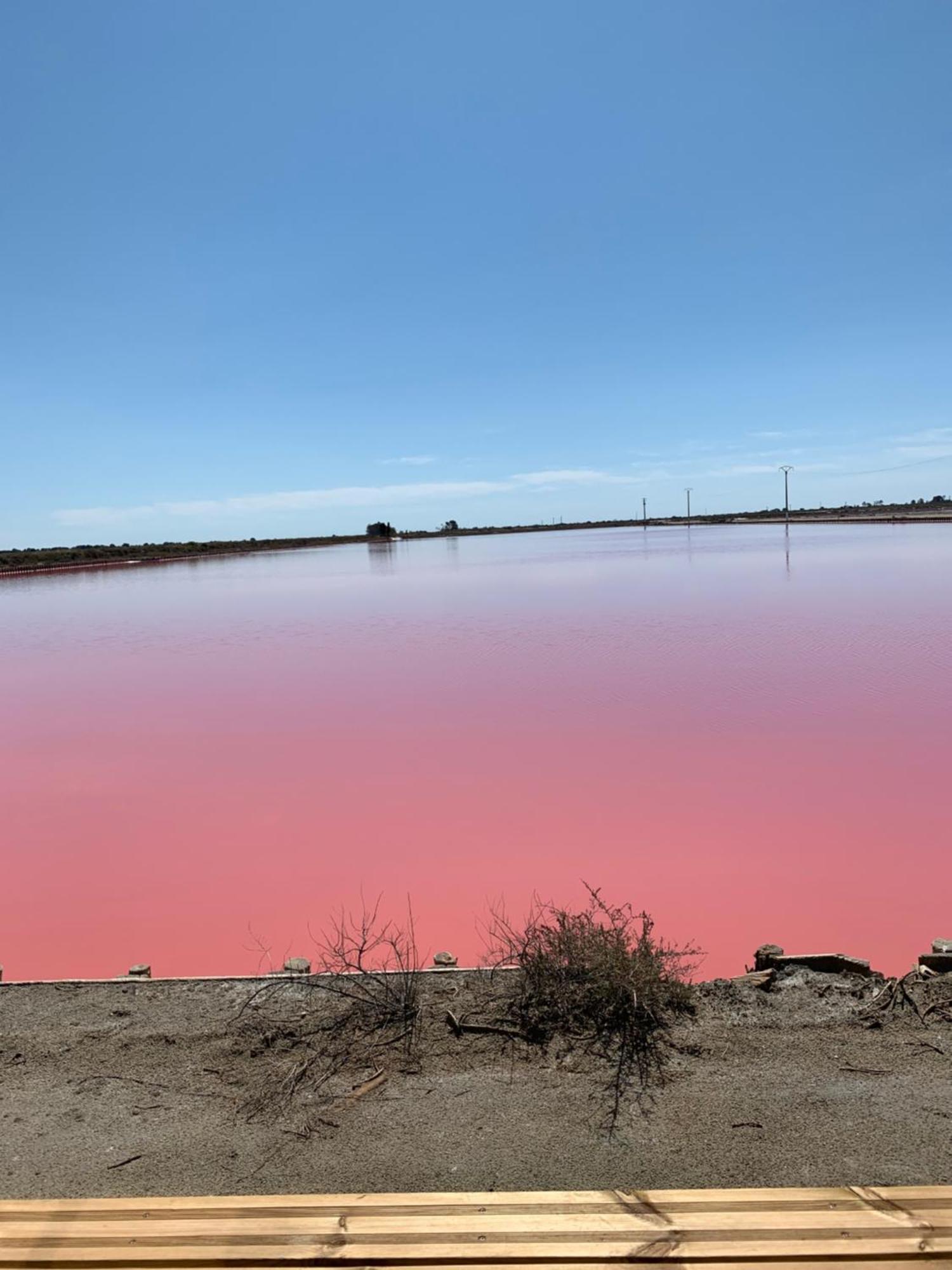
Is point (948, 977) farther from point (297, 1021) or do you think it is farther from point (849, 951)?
point (297, 1021)

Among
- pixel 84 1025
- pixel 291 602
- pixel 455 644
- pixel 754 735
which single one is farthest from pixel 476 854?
pixel 291 602

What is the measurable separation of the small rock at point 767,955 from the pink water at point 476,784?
0.55 metres

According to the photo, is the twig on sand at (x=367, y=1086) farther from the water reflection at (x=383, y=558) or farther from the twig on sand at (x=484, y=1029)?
the water reflection at (x=383, y=558)

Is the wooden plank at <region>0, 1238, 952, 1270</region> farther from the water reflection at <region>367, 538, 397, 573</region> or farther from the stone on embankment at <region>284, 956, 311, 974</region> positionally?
the water reflection at <region>367, 538, 397, 573</region>

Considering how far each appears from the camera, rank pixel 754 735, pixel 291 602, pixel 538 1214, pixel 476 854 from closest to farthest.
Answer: pixel 538 1214 → pixel 476 854 → pixel 754 735 → pixel 291 602

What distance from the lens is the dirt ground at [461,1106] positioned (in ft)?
7.85

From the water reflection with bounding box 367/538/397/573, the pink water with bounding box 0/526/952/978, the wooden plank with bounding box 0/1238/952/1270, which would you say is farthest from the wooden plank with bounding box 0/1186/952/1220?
the water reflection with bounding box 367/538/397/573

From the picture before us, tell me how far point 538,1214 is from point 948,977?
2.15m

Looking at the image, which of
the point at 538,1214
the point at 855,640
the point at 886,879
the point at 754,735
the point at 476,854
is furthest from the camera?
the point at 855,640

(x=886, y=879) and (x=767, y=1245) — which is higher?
(x=767, y=1245)

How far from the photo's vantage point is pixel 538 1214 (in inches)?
83.0

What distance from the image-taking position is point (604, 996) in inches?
A: 128

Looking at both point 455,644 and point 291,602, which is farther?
point 291,602

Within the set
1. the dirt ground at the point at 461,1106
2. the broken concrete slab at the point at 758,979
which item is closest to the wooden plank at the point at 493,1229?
the dirt ground at the point at 461,1106
